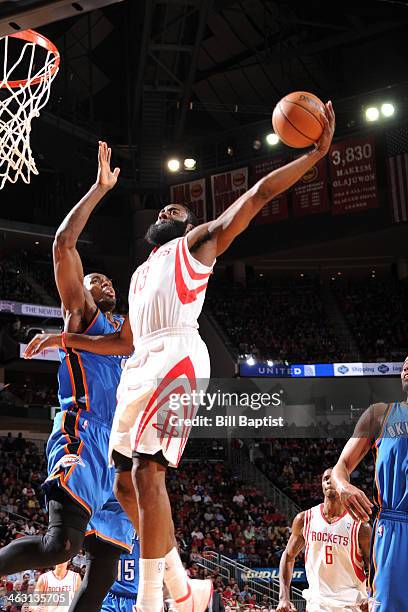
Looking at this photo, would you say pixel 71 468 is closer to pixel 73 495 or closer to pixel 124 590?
pixel 73 495

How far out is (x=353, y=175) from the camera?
70.1 ft

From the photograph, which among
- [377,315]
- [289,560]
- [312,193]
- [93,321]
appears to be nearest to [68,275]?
[93,321]

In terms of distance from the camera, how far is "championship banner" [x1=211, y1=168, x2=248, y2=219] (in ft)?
74.3

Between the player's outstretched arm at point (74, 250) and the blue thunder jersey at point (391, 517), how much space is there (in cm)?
179

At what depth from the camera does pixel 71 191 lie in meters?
25.2

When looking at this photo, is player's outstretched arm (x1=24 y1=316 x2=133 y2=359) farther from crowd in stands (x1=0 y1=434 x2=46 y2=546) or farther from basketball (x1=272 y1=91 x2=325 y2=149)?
crowd in stands (x1=0 y1=434 x2=46 y2=546)

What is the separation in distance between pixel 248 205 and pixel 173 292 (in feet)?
1.68

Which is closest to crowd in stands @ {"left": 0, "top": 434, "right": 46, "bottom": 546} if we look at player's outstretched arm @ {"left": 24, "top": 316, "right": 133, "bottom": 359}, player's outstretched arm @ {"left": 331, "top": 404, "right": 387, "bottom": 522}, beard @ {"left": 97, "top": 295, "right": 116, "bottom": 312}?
beard @ {"left": 97, "top": 295, "right": 116, "bottom": 312}

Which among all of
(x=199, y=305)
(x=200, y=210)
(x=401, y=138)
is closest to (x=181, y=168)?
(x=200, y=210)

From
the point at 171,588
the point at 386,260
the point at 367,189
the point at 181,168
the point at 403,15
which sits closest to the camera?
the point at 171,588

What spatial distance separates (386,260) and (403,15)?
8189 mm

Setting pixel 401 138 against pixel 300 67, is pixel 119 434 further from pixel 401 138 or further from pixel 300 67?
pixel 300 67

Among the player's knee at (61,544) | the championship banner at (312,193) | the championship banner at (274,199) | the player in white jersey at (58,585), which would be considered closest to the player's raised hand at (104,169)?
the player's knee at (61,544)

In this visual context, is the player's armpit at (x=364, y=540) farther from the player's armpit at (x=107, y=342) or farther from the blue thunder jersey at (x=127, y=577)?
the player's armpit at (x=107, y=342)
